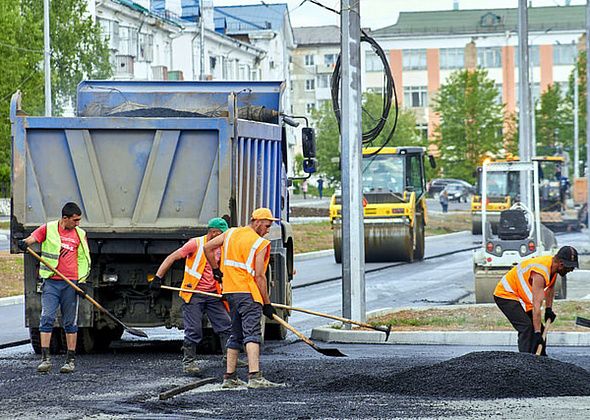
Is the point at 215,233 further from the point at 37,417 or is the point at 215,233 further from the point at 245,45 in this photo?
the point at 245,45

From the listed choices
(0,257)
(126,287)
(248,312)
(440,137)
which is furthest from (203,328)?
(440,137)

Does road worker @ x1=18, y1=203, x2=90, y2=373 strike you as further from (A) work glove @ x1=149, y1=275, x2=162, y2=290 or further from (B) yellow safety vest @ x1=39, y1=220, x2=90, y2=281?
(A) work glove @ x1=149, y1=275, x2=162, y2=290

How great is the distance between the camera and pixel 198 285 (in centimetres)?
1349

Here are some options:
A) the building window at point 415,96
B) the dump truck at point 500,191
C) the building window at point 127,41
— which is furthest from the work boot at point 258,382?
the building window at point 415,96

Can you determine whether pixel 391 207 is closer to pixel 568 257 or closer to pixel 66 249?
pixel 66 249

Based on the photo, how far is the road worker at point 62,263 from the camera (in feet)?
43.7

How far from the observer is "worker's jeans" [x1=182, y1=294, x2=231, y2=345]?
13.4 m

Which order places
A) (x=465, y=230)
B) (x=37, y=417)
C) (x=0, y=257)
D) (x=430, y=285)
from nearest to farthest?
1. (x=37, y=417)
2. (x=430, y=285)
3. (x=0, y=257)
4. (x=465, y=230)

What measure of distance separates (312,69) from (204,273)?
4300 inches

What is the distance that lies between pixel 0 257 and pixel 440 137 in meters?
44.5

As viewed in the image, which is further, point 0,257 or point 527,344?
point 0,257

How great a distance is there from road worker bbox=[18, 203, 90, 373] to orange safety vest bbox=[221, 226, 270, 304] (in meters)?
2.08

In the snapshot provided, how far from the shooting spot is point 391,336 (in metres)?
16.4

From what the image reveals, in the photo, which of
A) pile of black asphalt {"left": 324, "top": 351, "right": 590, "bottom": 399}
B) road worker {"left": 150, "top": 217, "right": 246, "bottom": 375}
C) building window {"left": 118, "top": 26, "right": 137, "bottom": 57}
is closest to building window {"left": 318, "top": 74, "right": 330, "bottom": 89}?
building window {"left": 118, "top": 26, "right": 137, "bottom": 57}
